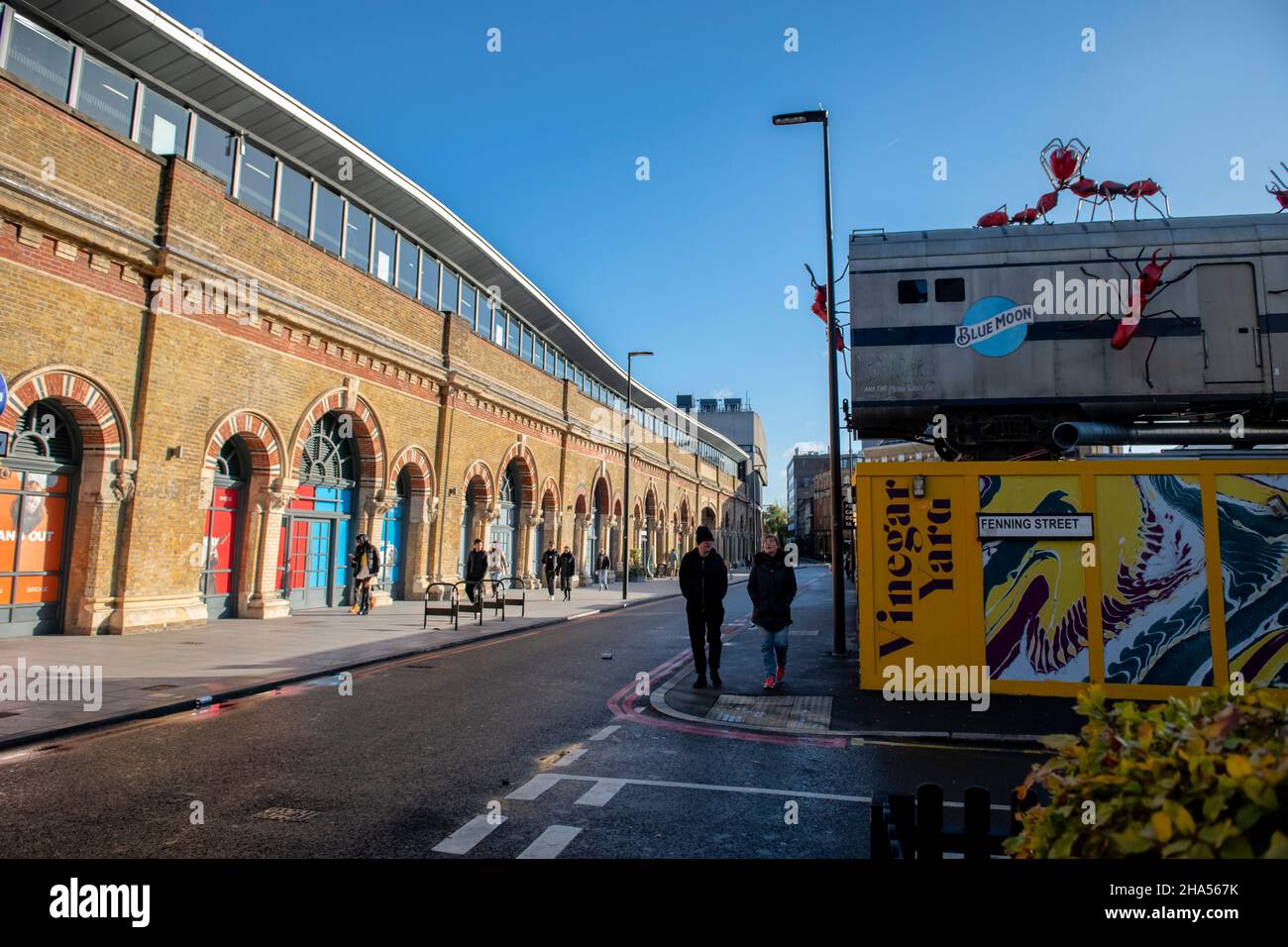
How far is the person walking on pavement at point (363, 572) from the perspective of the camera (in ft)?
57.7

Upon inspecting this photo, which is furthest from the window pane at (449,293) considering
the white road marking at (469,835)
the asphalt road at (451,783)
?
the white road marking at (469,835)

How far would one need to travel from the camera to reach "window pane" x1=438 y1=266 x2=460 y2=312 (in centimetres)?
2428

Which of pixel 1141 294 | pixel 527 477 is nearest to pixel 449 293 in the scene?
pixel 527 477

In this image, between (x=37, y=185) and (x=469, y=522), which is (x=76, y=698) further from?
(x=469, y=522)

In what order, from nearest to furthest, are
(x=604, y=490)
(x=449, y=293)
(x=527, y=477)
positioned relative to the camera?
(x=449, y=293), (x=527, y=477), (x=604, y=490)

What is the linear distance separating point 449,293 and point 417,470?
7.10m

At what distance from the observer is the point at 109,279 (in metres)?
12.4

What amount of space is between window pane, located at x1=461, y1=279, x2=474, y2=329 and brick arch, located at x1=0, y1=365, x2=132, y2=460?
1378 centimetres

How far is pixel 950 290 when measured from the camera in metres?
12.4

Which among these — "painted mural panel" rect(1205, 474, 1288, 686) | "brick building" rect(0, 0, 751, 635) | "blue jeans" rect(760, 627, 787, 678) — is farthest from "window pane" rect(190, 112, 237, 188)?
"painted mural panel" rect(1205, 474, 1288, 686)

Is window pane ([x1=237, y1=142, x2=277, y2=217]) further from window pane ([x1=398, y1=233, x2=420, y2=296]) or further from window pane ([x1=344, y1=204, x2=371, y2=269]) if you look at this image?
window pane ([x1=398, y1=233, x2=420, y2=296])

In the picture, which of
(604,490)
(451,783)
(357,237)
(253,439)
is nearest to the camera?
(451,783)

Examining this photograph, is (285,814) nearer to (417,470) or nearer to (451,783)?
(451,783)

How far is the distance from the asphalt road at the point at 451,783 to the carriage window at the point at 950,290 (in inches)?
328
